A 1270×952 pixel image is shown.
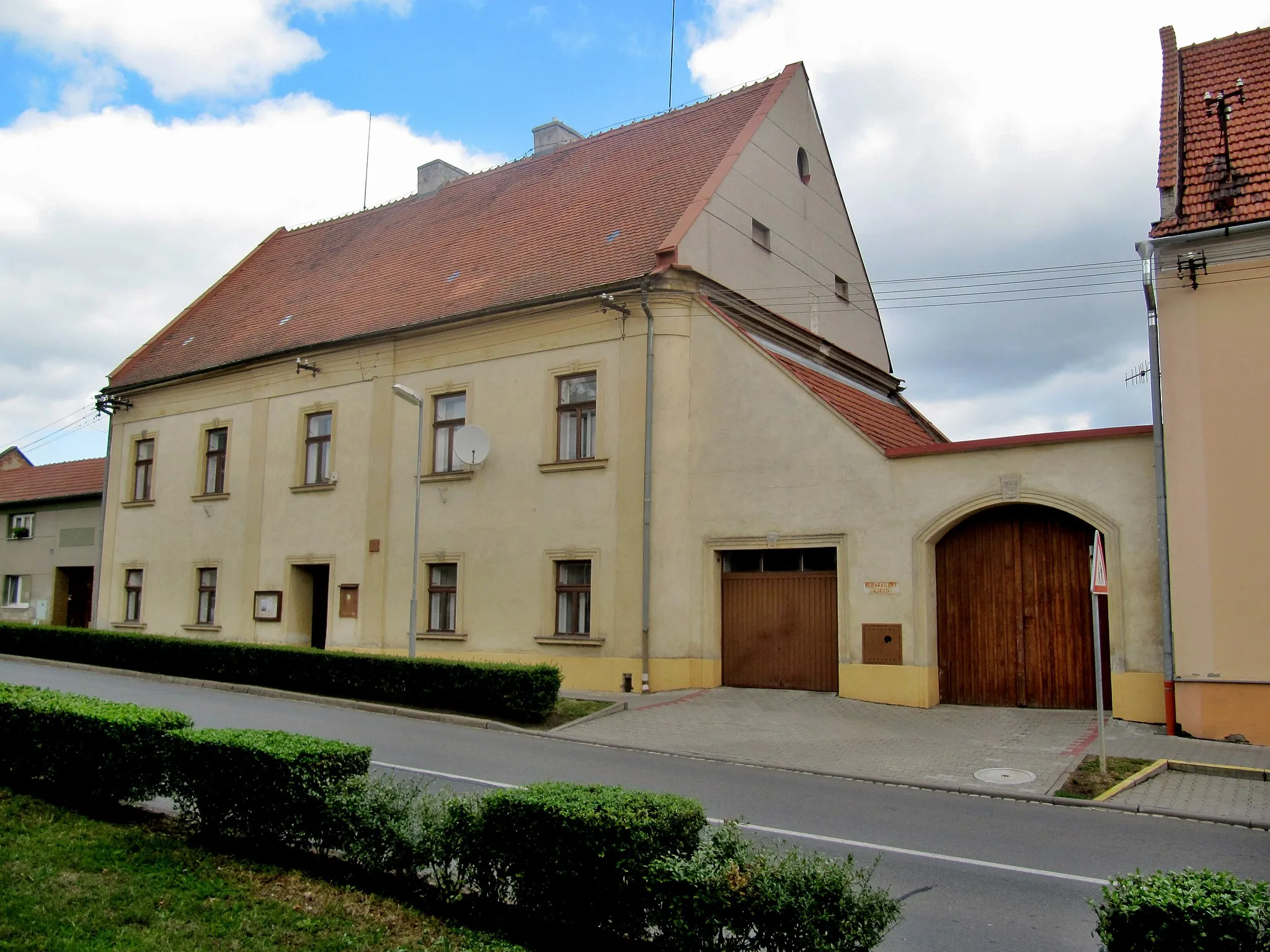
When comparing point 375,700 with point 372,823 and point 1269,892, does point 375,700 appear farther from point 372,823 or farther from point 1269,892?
point 1269,892

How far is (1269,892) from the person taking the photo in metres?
4.29

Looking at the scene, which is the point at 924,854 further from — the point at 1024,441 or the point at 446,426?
the point at 446,426

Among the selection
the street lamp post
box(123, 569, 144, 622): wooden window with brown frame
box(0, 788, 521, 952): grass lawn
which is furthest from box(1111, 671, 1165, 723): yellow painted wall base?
box(123, 569, 144, 622): wooden window with brown frame

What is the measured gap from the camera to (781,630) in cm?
1781

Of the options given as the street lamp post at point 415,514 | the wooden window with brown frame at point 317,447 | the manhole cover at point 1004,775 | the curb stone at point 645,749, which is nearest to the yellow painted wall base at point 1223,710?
the manhole cover at point 1004,775

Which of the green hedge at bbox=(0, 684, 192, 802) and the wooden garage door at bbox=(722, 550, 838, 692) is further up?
the wooden garage door at bbox=(722, 550, 838, 692)

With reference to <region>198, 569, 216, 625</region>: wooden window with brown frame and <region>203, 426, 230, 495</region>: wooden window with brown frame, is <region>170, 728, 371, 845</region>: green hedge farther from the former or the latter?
<region>203, 426, 230, 495</region>: wooden window with brown frame

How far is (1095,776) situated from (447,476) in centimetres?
1387

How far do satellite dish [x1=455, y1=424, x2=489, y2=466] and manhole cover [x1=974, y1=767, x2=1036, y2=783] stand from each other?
11604 mm

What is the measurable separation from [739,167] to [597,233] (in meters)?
3.26

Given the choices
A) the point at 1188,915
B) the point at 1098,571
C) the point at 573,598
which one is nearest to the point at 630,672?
the point at 573,598

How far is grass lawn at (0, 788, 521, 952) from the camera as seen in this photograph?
5.44m

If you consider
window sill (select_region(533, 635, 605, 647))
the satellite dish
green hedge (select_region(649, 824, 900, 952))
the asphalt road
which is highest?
the satellite dish

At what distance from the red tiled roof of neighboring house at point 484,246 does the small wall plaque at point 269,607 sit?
233 inches
